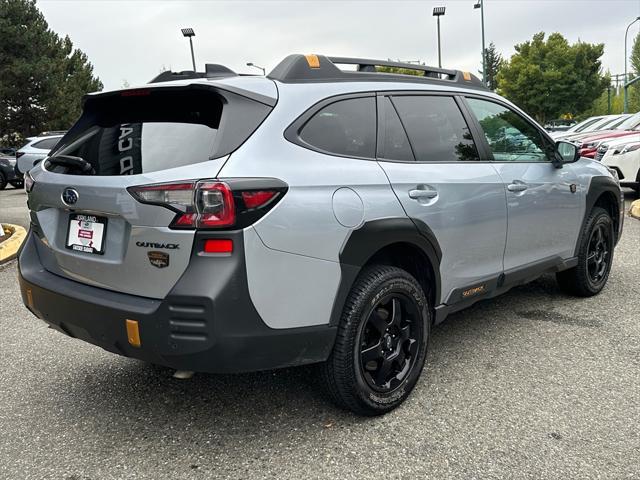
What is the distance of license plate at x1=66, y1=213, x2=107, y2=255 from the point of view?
2.53 metres

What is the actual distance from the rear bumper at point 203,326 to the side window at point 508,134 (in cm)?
196

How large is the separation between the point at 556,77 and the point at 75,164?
1734 inches

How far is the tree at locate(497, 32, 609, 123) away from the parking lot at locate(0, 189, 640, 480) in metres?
42.1

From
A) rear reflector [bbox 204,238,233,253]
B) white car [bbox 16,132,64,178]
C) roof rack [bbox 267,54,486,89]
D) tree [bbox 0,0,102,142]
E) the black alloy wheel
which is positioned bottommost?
the black alloy wheel

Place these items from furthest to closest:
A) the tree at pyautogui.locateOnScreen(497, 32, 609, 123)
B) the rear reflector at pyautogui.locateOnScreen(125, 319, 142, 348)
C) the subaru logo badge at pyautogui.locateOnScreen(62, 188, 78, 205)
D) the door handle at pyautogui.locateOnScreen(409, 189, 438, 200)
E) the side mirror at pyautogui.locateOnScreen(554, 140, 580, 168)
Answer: the tree at pyautogui.locateOnScreen(497, 32, 609, 123) → the side mirror at pyautogui.locateOnScreen(554, 140, 580, 168) → the door handle at pyautogui.locateOnScreen(409, 189, 438, 200) → the subaru logo badge at pyautogui.locateOnScreen(62, 188, 78, 205) → the rear reflector at pyautogui.locateOnScreen(125, 319, 142, 348)

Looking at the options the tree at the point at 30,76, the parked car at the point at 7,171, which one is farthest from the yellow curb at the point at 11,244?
the tree at the point at 30,76

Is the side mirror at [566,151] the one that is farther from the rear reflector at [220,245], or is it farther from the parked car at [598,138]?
the parked car at [598,138]

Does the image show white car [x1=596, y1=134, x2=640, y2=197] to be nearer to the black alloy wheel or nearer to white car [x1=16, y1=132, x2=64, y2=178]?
the black alloy wheel

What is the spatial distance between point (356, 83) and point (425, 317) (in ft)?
4.32

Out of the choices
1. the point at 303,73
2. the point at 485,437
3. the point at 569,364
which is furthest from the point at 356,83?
the point at 569,364

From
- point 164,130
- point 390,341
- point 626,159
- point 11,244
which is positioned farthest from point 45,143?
point 390,341

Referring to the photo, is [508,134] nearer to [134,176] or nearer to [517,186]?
[517,186]

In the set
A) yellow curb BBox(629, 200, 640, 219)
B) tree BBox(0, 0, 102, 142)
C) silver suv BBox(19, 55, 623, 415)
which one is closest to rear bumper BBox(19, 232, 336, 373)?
silver suv BBox(19, 55, 623, 415)

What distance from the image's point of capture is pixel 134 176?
2.39 meters
